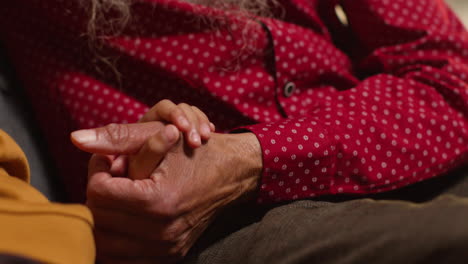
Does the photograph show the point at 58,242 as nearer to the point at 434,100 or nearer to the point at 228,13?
the point at 228,13

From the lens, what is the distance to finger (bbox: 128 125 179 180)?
0.45 metres

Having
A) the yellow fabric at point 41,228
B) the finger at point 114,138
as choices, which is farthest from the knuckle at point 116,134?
the yellow fabric at point 41,228

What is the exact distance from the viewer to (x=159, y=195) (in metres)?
0.44

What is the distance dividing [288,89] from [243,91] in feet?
0.26

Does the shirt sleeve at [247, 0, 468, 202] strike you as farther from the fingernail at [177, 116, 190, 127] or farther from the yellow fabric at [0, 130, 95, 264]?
the yellow fabric at [0, 130, 95, 264]

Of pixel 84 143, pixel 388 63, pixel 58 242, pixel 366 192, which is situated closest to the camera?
pixel 58 242

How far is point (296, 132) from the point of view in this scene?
1.80ft

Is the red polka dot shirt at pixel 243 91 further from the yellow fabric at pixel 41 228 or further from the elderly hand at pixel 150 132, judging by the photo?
the yellow fabric at pixel 41 228

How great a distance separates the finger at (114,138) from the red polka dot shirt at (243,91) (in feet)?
0.44

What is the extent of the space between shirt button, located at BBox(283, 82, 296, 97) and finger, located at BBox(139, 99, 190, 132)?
0.73ft

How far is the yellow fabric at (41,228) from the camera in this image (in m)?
0.30

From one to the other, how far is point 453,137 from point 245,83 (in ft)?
1.08

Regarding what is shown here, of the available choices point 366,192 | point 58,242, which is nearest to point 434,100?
point 366,192

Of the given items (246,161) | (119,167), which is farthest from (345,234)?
(119,167)
